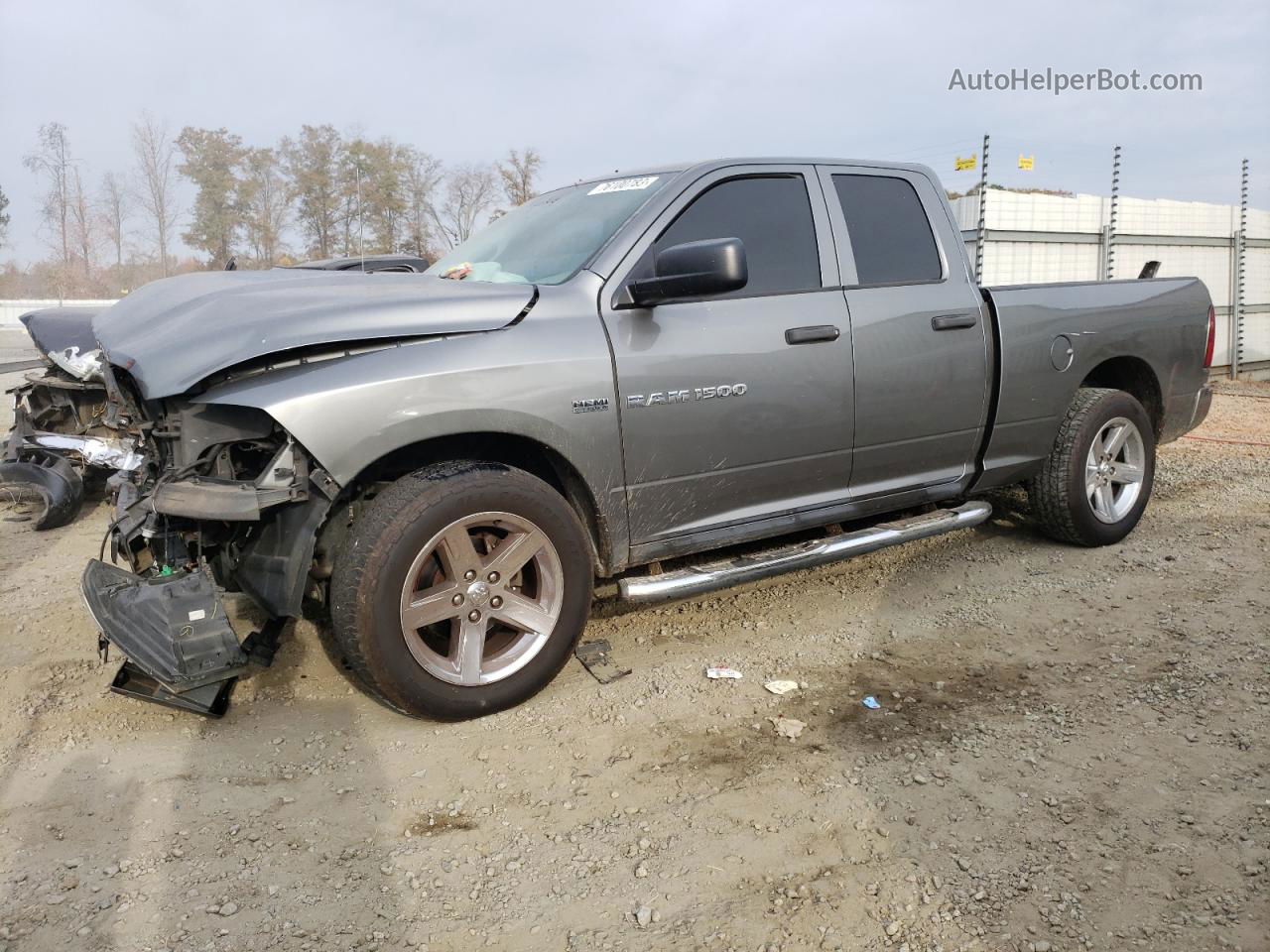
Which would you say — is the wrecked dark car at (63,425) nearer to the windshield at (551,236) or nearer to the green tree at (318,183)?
the windshield at (551,236)

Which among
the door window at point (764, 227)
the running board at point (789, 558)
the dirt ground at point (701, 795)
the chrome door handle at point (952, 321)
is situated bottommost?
the dirt ground at point (701, 795)

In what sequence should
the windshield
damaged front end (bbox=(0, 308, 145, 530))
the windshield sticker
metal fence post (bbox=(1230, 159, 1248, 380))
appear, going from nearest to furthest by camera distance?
the windshield → the windshield sticker → damaged front end (bbox=(0, 308, 145, 530)) → metal fence post (bbox=(1230, 159, 1248, 380))

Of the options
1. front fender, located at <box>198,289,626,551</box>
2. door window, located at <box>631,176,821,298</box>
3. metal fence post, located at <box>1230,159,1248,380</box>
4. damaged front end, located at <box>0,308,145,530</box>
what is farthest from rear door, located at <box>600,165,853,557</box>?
metal fence post, located at <box>1230,159,1248,380</box>

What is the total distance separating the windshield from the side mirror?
41cm

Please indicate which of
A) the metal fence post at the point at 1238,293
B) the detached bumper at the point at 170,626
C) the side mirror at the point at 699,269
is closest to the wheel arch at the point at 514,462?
the detached bumper at the point at 170,626

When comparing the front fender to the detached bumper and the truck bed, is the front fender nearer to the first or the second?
the detached bumper

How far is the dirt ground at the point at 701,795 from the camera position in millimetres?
2234

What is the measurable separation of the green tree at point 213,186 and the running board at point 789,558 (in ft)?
134

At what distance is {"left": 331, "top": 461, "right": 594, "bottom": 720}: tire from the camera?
9.75 ft

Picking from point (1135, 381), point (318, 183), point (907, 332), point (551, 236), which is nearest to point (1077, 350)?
point (1135, 381)

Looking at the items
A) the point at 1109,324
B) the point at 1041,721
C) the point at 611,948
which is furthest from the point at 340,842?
the point at 1109,324

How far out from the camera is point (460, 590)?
124 inches

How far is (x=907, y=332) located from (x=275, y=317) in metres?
2.65

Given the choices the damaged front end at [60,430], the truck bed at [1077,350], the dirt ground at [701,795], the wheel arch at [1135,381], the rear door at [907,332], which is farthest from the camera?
the damaged front end at [60,430]
